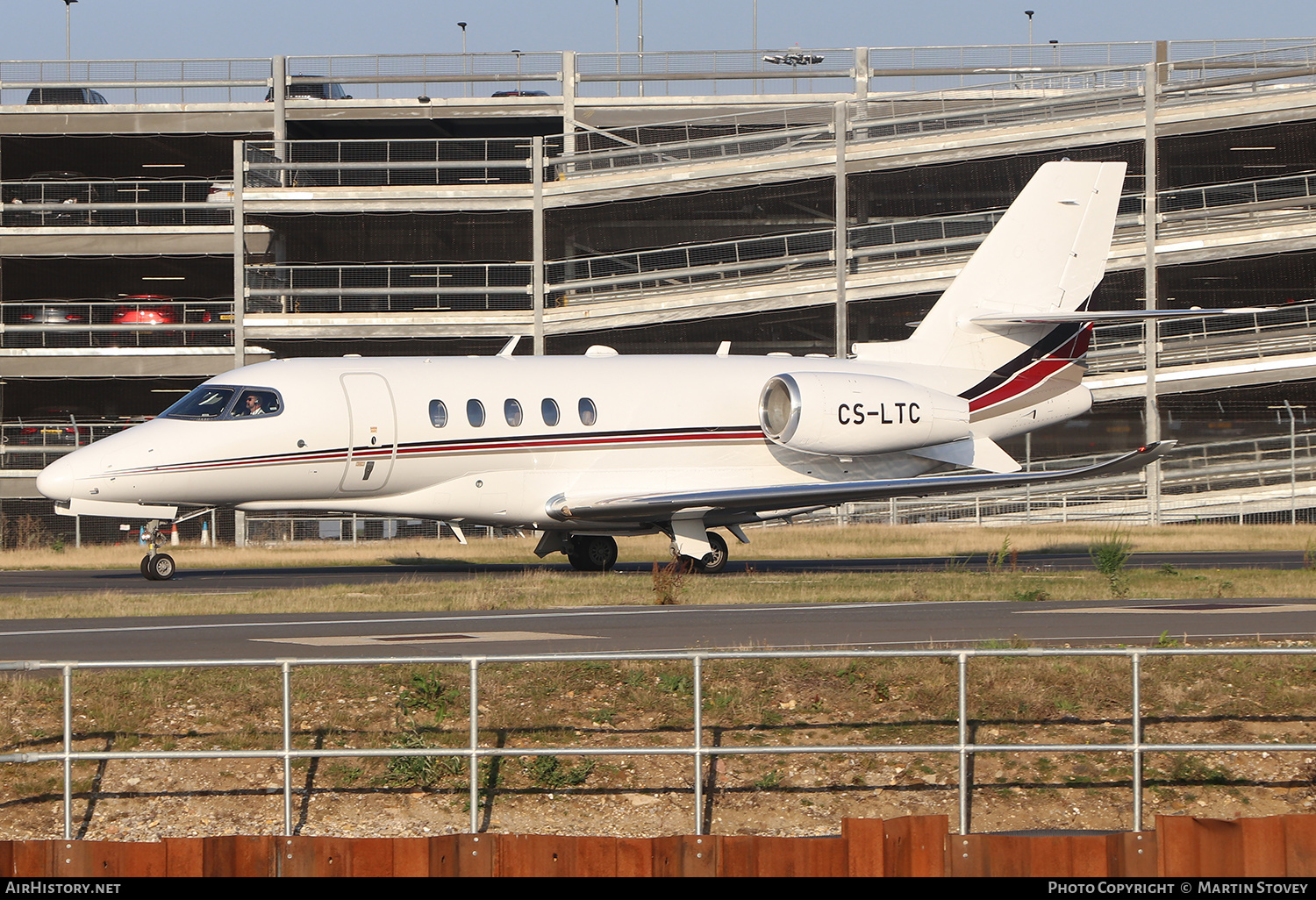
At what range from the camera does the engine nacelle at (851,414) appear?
26.6 metres

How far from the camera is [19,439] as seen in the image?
49.1 metres

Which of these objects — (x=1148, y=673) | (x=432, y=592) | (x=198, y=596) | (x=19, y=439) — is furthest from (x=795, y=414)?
(x=19, y=439)

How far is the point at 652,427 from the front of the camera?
26.8 metres

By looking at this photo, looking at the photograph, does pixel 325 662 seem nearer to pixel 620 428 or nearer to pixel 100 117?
pixel 620 428

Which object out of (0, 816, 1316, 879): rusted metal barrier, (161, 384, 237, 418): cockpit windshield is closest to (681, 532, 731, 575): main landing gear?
(161, 384, 237, 418): cockpit windshield

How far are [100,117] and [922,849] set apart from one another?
55228 mm

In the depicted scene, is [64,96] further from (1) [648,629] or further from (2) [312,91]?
(1) [648,629]

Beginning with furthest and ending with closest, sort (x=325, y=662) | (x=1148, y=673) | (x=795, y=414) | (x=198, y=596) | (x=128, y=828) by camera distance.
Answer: (x=795, y=414) → (x=198, y=596) → (x=1148, y=673) → (x=128, y=828) → (x=325, y=662)

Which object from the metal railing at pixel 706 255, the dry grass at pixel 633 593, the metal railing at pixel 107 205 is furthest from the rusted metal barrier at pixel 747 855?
the metal railing at pixel 107 205

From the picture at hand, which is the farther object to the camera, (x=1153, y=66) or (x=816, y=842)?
(x=1153, y=66)

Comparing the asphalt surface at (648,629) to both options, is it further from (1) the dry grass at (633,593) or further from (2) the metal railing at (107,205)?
(2) the metal railing at (107,205)

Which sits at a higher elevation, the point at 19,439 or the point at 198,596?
the point at 19,439

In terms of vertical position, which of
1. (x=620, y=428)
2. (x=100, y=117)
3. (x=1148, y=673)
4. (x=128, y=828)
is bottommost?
(x=128, y=828)

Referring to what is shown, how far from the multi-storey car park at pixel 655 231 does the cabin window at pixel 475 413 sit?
22.5m
